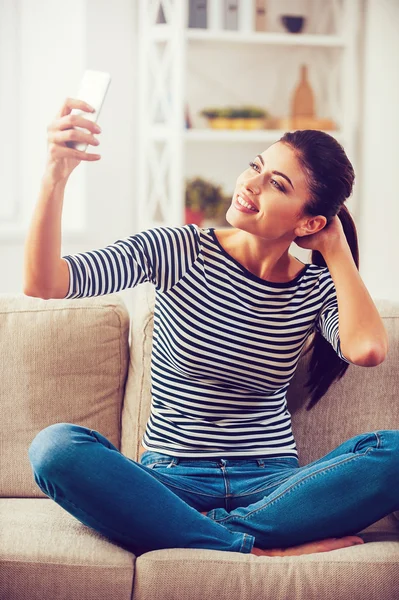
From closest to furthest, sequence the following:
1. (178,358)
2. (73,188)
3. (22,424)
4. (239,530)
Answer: (239,530) < (178,358) < (22,424) < (73,188)

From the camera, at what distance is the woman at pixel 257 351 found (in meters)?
1.53

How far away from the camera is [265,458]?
173 centimetres

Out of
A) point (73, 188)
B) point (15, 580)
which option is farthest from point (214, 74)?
point (15, 580)

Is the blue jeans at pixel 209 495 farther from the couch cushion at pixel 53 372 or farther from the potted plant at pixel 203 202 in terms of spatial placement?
the potted plant at pixel 203 202

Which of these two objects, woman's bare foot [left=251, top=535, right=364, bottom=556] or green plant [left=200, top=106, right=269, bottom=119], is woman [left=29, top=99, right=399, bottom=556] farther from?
green plant [left=200, top=106, right=269, bottom=119]

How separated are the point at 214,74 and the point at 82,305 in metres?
2.30

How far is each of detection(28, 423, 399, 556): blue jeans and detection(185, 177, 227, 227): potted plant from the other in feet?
7.19

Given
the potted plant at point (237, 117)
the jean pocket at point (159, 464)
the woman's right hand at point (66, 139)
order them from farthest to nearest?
1. the potted plant at point (237, 117)
2. the jean pocket at point (159, 464)
3. the woman's right hand at point (66, 139)

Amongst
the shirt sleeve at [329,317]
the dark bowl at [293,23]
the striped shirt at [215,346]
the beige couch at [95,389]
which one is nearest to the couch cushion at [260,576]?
the beige couch at [95,389]

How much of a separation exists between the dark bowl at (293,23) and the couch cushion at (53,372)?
2332 mm

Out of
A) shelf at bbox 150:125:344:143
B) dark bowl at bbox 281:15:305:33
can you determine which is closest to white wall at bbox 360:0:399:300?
dark bowl at bbox 281:15:305:33

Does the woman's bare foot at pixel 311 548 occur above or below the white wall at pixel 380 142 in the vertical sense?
below

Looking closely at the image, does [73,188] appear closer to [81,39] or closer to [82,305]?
[81,39]

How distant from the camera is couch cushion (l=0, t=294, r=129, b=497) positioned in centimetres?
183
